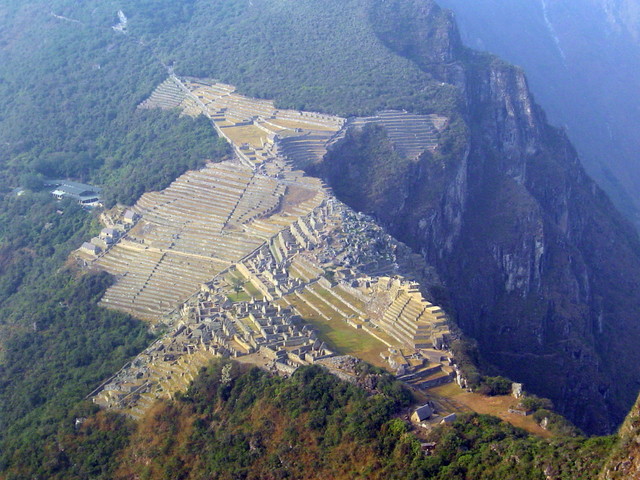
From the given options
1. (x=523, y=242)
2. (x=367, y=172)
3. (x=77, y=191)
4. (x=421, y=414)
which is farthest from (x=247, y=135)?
(x=421, y=414)

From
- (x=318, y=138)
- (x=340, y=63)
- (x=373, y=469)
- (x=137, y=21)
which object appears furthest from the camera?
(x=137, y=21)

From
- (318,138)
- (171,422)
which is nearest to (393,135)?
(318,138)

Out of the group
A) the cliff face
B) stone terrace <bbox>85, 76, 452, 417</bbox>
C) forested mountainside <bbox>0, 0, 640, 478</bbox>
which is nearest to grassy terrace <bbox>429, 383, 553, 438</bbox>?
stone terrace <bbox>85, 76, 452, 417</bbox>

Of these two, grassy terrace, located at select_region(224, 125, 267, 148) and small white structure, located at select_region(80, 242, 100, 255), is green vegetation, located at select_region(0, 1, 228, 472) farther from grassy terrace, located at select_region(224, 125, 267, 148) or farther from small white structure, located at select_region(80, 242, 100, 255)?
small white structure, located at select_region(80, 242, 100, 255)

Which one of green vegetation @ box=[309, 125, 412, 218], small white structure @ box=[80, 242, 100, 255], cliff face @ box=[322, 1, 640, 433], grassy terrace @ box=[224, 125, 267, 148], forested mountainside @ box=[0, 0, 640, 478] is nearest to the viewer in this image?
forested mountainside @ box=[0, 0, 640, 478]

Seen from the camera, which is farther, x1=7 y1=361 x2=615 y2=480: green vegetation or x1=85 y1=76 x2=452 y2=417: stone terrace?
x1=85 y1=76 x2=452 y2=417: stone terrace

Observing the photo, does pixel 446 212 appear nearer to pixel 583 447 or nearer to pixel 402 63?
pixel 402 63

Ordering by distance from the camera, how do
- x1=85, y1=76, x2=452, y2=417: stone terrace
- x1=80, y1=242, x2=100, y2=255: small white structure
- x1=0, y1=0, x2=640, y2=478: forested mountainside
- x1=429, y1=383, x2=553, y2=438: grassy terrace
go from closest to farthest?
x1=429, y1=383, x2=553, y2=438: grassy terrace → x1=85, y1=76, x2=452, y2=417: stone terrace → x1=0, y1=0, x2=640, y2=478: forested mountainside → x1=80, y1=242, x2=100, y2=255: small white structure
